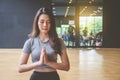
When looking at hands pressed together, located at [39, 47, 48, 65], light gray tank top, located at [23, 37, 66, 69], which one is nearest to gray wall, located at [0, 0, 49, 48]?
light gray tank top, located at [23, 37, 66, 69]

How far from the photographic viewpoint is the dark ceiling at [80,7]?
20797mm

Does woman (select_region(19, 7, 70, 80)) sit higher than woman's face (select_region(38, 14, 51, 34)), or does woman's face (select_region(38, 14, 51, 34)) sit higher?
woman's face (select_region(38, 14, 51, 34))

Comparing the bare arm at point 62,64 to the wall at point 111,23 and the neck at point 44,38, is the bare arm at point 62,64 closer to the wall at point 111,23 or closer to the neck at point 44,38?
the neck at point 44,38

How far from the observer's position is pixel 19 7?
20.5m

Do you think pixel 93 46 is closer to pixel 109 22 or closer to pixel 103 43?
pixel 103 43

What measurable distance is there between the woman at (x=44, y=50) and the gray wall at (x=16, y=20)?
60.8 ft

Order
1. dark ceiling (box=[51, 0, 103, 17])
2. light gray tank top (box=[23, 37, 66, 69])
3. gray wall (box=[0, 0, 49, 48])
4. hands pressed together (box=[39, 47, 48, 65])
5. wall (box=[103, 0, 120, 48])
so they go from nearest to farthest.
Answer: hands pressed together (box=[39, 47, 48, 65]) → light gray tank top (box=[23, 37, 66, 69]) → gray wall (box=[0, 0, 49, 48]) → wall (box=[103, 0, 120, 48]) → dark ceiling (box=[51, 0, 103, 17])

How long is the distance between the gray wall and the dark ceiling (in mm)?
939

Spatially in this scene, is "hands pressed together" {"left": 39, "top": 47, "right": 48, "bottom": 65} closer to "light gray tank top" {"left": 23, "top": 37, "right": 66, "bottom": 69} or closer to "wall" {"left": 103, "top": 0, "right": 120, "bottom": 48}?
"light gray tank top" {"left": 23, "top": 37, "right": 66, "bottom": 69}

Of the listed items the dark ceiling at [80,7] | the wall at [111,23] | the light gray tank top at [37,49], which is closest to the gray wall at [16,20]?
the dark ceiling at [80,7]

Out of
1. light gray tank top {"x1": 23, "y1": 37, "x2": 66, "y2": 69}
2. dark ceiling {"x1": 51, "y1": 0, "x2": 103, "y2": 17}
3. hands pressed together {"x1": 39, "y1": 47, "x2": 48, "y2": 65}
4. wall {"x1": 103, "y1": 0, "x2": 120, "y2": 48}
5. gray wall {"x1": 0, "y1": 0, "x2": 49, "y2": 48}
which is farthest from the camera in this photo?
dark ceiling {"x1": 51, "y1": 0, "x2": 103, "y2": 17}

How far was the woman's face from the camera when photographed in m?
1.87

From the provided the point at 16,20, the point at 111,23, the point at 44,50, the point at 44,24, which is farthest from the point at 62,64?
the point at 111,23

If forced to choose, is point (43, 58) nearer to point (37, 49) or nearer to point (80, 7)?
point (37, 49)
